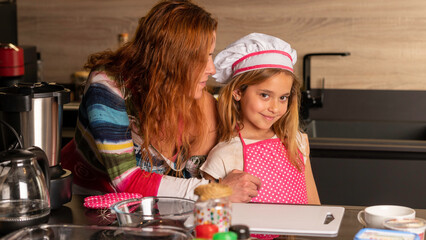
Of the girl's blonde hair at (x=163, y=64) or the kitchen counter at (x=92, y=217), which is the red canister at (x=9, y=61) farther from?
the kitchen counter at (x=92, y=217)

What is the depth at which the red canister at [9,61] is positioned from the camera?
113 inches

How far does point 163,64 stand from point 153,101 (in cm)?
10

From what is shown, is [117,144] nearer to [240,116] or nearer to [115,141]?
[115,141]

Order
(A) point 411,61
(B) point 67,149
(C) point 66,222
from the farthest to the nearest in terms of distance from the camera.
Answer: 1. (A) point 411,61
2. (B) point 67,149
3. (C) point 66,222

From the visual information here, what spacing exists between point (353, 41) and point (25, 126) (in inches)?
83.3

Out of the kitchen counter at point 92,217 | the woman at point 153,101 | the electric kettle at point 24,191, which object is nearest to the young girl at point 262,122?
the woman at point 153,101

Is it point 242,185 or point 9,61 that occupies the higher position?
point 9,61

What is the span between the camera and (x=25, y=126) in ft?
4.84

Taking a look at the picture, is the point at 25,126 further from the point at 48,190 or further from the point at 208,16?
the point at 208,16

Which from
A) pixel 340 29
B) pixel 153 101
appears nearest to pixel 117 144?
pixel 153 101

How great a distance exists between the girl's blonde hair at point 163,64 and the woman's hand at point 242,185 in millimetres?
222

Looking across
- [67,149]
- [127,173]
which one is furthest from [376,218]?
[67,149]

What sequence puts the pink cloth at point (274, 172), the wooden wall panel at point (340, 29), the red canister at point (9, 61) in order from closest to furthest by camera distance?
the pink cloth at point (274, 172)
the red canister at point (9, 61)
the wooden wall panel at point (340, 29)

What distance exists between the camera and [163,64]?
5.30ft
